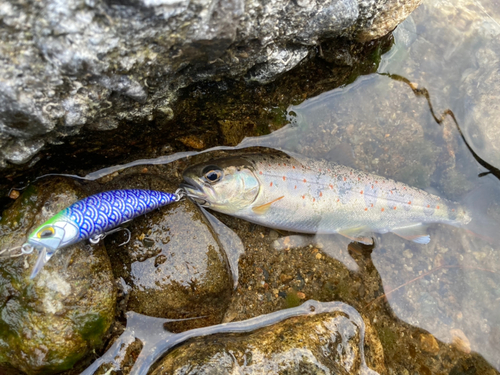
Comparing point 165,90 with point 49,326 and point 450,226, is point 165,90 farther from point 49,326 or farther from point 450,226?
point 450,226

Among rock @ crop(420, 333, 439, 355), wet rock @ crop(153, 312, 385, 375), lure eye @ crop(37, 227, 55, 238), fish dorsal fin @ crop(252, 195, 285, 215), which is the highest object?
lure eye @ crop(37, 227, 55, 238)

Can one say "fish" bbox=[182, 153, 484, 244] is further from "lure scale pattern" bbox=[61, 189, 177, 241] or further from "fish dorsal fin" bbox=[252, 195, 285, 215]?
"lure scale pattern" bbox=[61, 189, 177, 241]

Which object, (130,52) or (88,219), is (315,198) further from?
(130,52)

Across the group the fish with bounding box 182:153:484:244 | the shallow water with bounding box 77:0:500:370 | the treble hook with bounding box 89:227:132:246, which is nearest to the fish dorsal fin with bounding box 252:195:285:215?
the fish with bounding box 182:153:484:244

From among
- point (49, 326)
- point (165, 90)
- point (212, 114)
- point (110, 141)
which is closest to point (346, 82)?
point (212, 114)

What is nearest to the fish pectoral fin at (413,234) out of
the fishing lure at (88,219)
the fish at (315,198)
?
the fish at (315,198)

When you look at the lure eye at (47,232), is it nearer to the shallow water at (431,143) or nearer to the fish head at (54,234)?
the fish head at (54,234)
